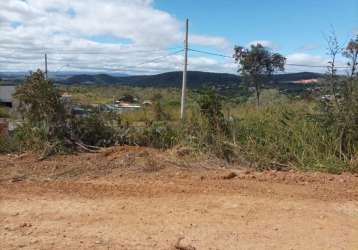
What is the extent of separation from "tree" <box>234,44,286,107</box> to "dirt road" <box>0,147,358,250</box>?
803 inches

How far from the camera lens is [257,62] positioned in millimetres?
27734

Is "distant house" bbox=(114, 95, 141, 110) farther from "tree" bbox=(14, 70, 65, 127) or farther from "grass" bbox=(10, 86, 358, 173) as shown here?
"tree" bbox=(14, 70, 65, 127)

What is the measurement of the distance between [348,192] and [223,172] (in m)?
1.90

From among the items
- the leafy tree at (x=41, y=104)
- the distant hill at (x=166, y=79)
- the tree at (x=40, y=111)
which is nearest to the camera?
the tree at (x=40, y=111)

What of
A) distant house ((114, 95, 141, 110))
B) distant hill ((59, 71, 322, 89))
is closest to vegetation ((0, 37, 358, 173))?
distant house ((114, 95, 141, 110))

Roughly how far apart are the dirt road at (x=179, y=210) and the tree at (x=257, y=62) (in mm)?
20406

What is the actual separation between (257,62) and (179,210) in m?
23.0

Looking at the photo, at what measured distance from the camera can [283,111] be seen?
30.9ft

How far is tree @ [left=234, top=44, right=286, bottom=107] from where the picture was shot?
2756cm

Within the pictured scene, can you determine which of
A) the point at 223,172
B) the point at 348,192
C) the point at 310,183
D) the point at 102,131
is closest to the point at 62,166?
the point at 102,131

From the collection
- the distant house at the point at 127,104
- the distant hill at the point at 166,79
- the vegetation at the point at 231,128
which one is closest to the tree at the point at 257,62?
the distant hill at the point at 166,79

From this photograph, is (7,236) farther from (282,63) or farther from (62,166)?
(282,63)

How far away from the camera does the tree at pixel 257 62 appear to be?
90.4 feet

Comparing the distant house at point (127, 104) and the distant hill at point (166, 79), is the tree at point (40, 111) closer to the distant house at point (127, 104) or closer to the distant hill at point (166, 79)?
the distant house at point (127, 104)
